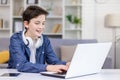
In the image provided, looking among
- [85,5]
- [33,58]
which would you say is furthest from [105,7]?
[33,58]

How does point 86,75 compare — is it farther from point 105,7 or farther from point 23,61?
point 105,7

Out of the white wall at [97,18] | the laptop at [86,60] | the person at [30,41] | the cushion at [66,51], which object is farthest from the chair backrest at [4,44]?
the laptop at [86,60]

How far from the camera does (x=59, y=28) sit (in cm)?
561

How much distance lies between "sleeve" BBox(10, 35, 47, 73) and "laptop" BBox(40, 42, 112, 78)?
121 millimetres

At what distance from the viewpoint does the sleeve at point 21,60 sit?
1.97m

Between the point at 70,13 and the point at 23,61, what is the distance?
3792mm

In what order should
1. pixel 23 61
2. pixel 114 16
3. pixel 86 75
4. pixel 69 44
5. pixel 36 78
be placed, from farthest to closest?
pixel 114 16, pixel 69 44, pixel 23 61, pixel 86 75, pixel 36 78

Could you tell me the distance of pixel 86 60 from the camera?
1.75 metres

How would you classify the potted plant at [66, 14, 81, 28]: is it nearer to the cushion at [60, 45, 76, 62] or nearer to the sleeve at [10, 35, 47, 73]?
the cushion at [60, 45, 76, 62]

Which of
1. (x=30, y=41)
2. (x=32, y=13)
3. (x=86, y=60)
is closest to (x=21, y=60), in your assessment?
(x=30, y=41)

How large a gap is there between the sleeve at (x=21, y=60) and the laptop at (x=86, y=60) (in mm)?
121

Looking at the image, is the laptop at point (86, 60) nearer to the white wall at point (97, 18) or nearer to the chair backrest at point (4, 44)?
the chair backrest at point (4, 44)

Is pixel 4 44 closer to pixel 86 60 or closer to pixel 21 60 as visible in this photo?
pixel 21 60

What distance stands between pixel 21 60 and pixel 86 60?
1.81 feet
